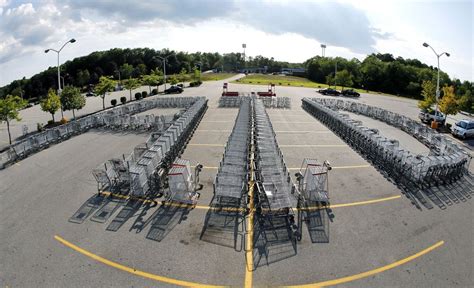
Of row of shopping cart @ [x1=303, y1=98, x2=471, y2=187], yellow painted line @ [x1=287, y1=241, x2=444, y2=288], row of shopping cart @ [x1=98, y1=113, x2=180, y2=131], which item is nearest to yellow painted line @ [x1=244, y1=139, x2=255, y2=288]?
yellow painted line @ [x1=287, y1=241, x2=444, y2=288]

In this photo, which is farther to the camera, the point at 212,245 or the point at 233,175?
the point at 233,175

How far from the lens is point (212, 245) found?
31.2ft

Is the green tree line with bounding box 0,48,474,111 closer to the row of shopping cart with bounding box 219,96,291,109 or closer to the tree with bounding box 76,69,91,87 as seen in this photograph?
the tree with bounding box 76,69,91,87

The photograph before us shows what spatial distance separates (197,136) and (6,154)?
11.1 meters

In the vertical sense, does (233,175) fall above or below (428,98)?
below

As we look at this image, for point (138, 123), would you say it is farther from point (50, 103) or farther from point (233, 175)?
point (233, 175)

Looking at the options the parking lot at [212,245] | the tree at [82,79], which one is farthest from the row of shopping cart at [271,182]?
the tree at [82,79]

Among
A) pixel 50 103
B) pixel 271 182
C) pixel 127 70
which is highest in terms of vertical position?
pixel 127 70

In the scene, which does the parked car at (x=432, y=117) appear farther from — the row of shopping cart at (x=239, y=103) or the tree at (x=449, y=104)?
the row of shopping cart at (x=239, y=103)

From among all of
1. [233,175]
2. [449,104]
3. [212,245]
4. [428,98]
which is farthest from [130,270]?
[428,98]

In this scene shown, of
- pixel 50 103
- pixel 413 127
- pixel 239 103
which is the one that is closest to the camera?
pixel 413 127

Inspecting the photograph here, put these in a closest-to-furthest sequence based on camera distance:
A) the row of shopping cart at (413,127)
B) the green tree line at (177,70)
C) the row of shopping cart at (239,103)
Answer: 1. the row of shopping cart at (413,127)
2. the row of shopping cart at (239,103)
3. the green tree line at (177,70)

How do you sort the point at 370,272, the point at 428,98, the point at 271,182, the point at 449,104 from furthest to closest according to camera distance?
1. the point at 428,98
2. the point at 449,104
3. the point at 271,182
4. the point at 370,272

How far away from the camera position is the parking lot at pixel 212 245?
827 cm
